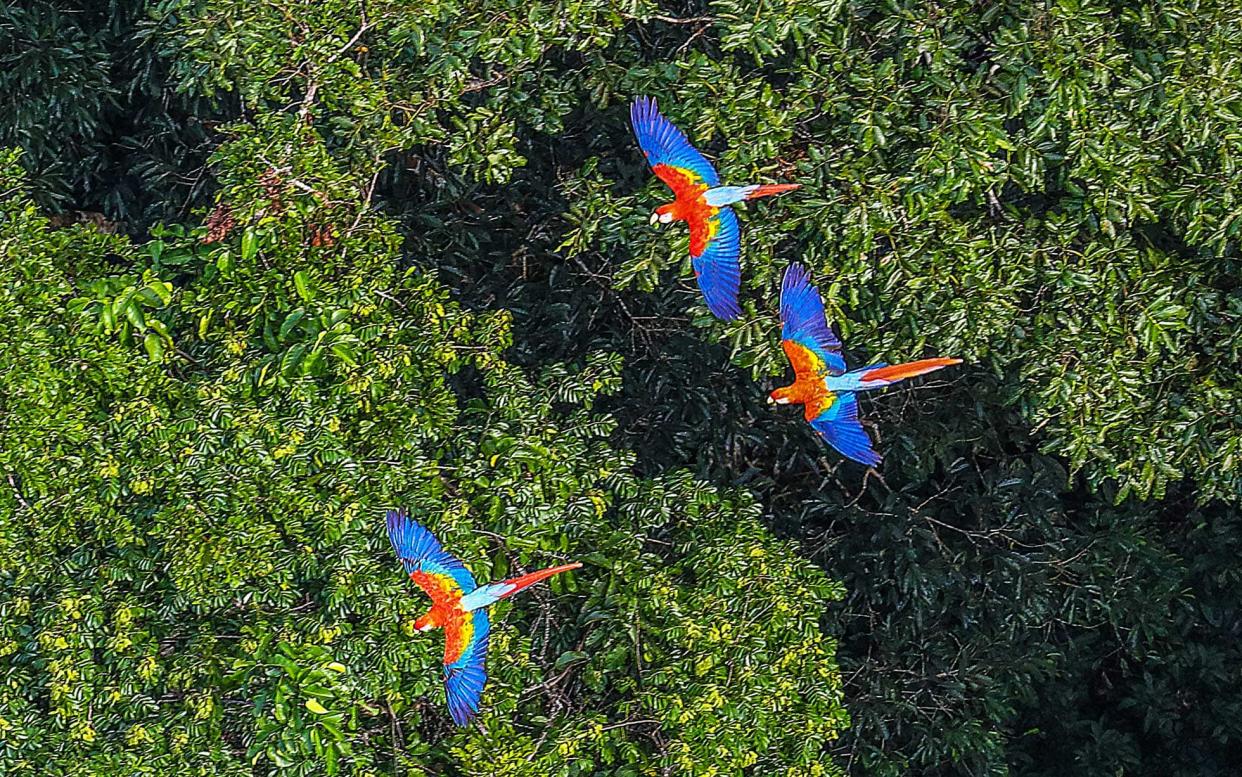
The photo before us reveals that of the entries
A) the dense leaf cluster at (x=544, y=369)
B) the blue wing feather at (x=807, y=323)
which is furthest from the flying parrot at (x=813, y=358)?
the dense leaf cluster at (x=544, y=369)

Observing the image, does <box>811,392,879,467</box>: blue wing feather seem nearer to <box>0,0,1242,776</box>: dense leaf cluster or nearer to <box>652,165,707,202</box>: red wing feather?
<box>0,0,1242,776</box>: dense leaf cluster

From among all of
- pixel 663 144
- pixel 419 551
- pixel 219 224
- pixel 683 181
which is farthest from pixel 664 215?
pixel 219 224

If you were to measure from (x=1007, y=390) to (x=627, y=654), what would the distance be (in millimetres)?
1340

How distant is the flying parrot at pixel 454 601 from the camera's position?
9.38ft

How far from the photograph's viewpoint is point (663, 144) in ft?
10.2

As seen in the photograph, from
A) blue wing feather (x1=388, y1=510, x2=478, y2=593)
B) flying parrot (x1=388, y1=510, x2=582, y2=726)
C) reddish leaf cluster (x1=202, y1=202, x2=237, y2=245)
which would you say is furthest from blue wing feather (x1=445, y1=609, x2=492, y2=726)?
reddish leaf cluster (x1=202, y1=202, x2=237, y2=245)

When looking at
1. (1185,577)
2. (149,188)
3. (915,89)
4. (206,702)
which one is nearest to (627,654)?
(206,702)

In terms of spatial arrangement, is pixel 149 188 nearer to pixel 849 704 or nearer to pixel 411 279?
pixel 411 279

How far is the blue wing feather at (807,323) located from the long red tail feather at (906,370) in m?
0.10

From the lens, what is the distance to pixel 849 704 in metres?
4.56

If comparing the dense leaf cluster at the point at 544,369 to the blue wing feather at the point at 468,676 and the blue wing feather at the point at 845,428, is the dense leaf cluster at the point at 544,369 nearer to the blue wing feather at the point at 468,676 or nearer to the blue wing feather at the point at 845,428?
the blue wing feather at the point at 468,676

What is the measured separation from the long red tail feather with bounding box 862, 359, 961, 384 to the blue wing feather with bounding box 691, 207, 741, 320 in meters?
0.38

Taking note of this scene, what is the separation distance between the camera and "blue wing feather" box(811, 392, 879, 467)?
3164 millimetres

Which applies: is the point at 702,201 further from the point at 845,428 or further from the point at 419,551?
the point at 419,551
